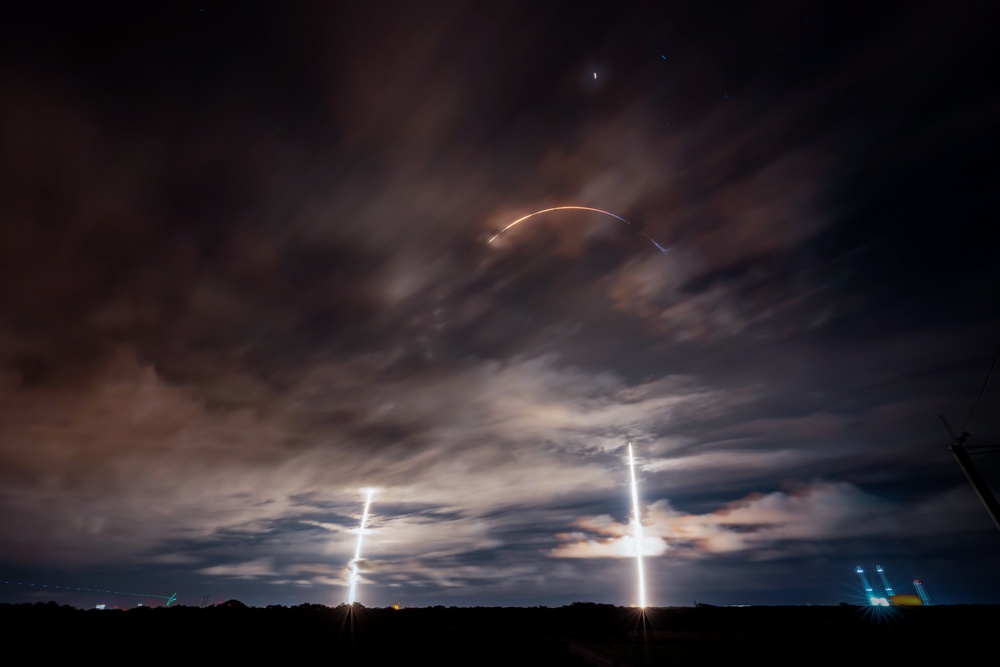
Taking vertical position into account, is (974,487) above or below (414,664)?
above

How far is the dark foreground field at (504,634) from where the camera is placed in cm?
1309

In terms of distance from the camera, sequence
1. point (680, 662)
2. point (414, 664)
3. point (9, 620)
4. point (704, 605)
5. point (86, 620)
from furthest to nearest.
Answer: point (704, 605) < point (414, 664) < point (86, 620) < point (9, 620) < point (680, 662)

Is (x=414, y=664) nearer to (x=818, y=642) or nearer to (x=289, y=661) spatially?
(x=289, y=661)

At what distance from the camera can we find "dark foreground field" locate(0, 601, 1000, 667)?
13094 mm

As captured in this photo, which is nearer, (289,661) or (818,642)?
(818,642)

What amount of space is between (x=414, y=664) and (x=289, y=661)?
4907 mm

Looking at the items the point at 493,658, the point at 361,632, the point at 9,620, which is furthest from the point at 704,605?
the point at 9,620

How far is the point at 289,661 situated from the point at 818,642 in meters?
19.1

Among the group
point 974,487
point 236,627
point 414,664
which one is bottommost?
point 414,664

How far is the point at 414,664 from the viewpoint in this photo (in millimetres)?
17297

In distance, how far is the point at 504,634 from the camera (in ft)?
71.7

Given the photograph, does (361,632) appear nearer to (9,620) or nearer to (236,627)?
(236,627)

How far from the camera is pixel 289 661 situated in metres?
16.6

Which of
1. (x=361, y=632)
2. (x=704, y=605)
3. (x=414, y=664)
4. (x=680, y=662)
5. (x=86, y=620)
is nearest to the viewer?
(x=680, y=662)
